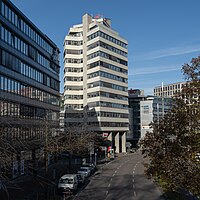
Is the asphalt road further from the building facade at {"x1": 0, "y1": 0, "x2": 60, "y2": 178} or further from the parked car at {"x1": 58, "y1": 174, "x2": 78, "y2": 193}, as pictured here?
the building facade at {"x1": 0, "y1": 0, "x2": 60, "y2": 178}

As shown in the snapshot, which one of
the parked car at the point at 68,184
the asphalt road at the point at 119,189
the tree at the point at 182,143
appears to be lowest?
the asphalt road at the point at 119,189

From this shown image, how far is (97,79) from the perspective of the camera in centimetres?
7981

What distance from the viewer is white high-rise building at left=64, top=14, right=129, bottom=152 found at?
7975 cm

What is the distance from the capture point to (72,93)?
88688 millimetres

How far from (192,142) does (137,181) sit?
84.6ft

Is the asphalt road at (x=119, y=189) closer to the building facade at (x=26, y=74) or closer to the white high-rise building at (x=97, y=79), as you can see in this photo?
the building facade at (x=26, y=74)

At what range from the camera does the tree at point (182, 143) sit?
491 inches

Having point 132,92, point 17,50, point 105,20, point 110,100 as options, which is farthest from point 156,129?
point 132,92

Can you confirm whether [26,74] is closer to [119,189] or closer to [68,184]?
Result: [68,184]

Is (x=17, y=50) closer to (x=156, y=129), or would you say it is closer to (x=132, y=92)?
(x=156, y=129)

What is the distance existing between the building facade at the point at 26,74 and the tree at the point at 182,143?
1612cm

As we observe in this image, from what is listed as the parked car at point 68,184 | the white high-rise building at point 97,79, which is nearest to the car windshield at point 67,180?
the parked car at point 68,184

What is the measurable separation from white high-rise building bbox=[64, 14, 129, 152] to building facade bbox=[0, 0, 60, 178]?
74.9 ft

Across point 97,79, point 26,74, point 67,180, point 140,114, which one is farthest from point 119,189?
point 140,114
